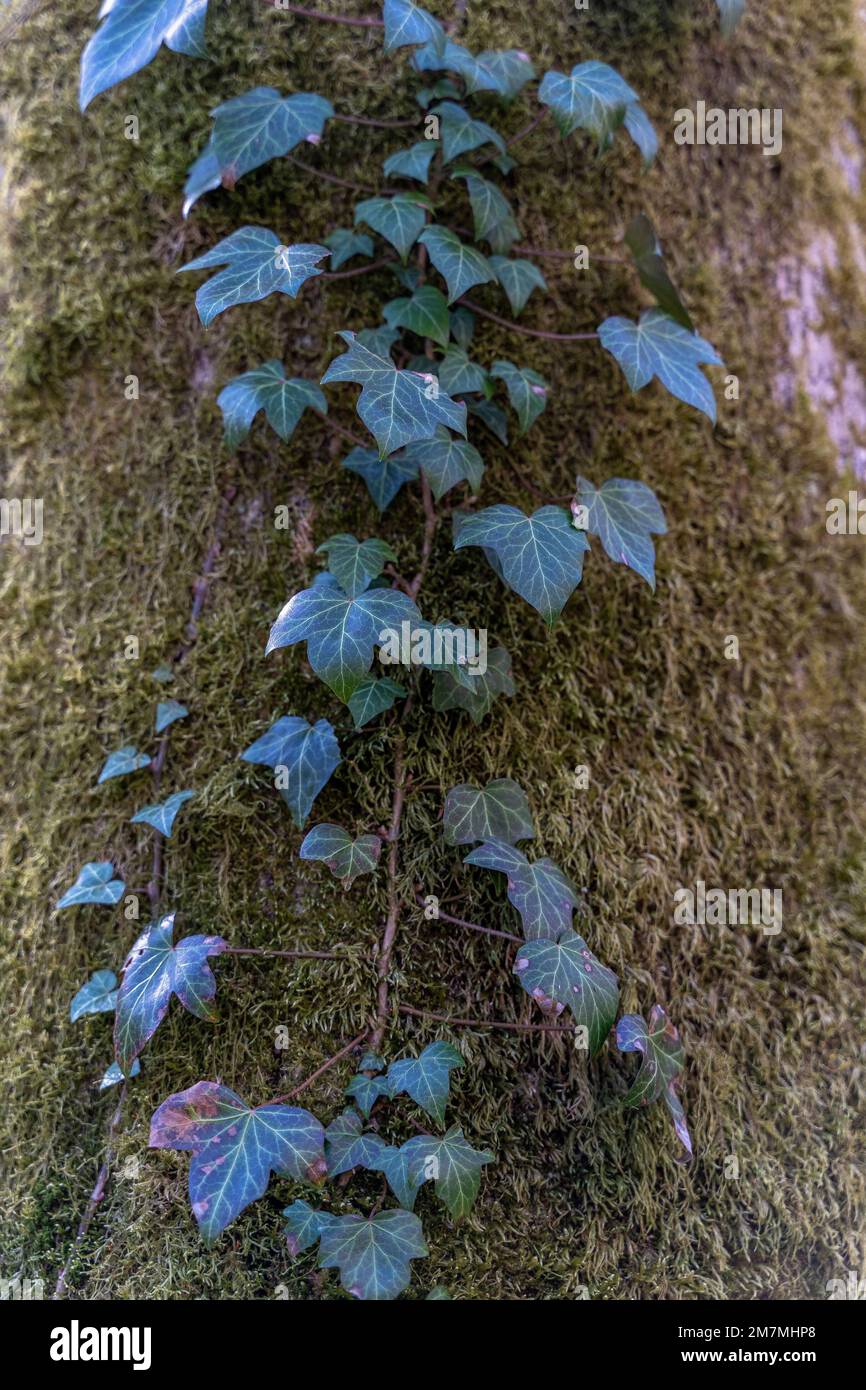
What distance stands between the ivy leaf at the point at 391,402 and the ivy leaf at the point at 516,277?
353 mm

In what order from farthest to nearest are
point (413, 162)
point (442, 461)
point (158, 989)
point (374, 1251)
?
point (413, 162) → point (442, 461) → point (158, 989) → point (374, 1251)

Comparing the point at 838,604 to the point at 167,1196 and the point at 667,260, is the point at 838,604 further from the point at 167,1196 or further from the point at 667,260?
the point at 167,1196

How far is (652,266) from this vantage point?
1.56 metres

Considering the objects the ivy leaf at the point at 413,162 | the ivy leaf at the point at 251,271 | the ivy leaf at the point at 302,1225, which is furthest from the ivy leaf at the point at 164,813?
the ivy leaf at the point at 413,162

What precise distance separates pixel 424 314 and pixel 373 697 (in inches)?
24.7

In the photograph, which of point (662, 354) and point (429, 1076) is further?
point (662, 354)

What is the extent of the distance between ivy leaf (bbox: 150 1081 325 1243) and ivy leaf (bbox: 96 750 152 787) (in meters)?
0.52

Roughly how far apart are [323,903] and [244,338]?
3.18 feet

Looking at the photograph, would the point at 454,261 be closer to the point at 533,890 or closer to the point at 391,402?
the point at 391,402

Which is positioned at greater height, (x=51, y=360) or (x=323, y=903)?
(x=51, y=360)

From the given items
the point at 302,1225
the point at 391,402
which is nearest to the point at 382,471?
the point at 391,402

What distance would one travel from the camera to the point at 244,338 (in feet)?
5.16
